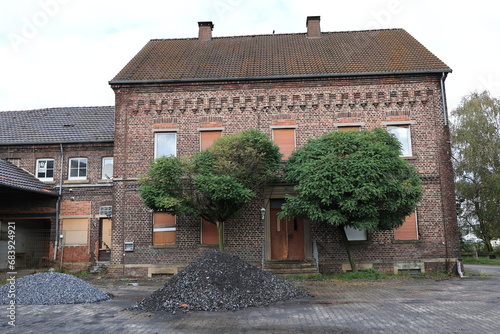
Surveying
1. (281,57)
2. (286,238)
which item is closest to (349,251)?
(286,238)

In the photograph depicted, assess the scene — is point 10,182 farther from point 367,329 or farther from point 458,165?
point 458,165

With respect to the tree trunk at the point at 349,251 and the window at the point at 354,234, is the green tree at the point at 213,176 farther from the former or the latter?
the window at the point at 354,234

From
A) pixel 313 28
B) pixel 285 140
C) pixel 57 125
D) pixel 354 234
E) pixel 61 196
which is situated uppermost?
pixel 313 28

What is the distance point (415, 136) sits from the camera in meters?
16.9

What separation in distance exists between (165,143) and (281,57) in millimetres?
6676

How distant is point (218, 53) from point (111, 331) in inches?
587

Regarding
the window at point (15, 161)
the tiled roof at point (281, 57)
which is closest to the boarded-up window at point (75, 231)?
the window at point (15, 161)

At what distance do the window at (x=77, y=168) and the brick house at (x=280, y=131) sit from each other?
329cm

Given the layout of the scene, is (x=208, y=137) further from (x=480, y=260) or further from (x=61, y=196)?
(x=480, y=260)

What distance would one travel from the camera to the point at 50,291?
11023 mm

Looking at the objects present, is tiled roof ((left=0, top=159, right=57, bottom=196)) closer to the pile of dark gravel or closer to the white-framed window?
the pile of dark gravel

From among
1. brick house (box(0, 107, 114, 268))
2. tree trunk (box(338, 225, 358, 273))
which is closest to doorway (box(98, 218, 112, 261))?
brick house (box(0, 107, 114, 268))

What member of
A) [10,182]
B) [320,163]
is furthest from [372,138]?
[10,182]

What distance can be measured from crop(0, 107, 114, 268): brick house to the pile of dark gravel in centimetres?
958
